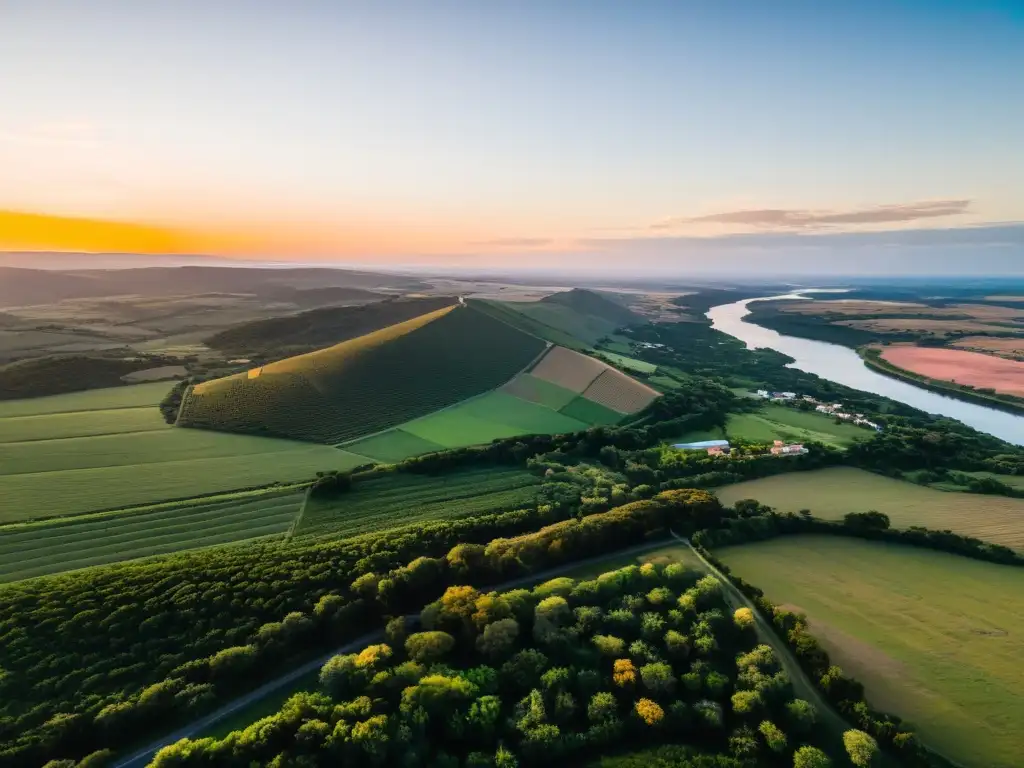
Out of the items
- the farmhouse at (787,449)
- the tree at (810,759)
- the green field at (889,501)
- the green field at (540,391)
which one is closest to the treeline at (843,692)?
the tree at (810,759)

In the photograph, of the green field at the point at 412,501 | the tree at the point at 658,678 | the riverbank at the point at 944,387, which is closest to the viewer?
the tree at the point at 658,678

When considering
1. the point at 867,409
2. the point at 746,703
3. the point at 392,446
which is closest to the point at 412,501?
the point at 392,446

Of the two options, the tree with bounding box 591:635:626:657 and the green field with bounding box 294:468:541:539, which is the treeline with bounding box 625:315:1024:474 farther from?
the tree with bounding box 591:635:626:657

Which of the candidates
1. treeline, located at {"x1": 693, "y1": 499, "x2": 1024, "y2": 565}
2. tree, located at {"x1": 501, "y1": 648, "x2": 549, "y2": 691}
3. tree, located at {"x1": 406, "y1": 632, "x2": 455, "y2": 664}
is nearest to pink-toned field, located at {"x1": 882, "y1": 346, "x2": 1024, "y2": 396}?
treeline, located at {"x1": 693, "y1": 499, "x2": 1024, "y2": 565}

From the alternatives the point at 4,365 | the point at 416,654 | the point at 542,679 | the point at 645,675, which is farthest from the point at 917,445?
the point at 4,365

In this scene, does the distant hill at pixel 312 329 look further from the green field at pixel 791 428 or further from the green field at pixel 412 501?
the green field at pixel 791 428

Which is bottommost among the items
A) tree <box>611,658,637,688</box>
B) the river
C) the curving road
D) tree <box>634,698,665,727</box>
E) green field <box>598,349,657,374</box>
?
the river

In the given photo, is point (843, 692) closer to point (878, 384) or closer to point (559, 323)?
point (878, 384)
